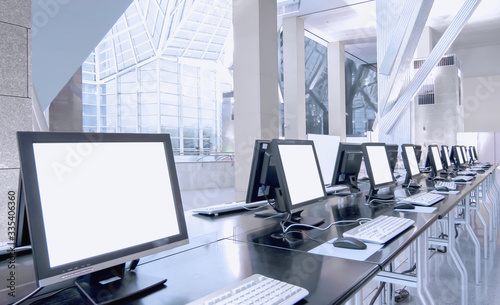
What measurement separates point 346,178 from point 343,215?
3.06ft

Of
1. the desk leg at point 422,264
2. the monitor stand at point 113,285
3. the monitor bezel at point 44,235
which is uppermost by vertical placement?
the monitor bezel at point 44,235

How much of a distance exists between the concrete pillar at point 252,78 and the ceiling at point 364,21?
13.0 feet

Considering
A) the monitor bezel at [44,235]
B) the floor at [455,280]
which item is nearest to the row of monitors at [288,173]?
the monitor bezel at [44,235]

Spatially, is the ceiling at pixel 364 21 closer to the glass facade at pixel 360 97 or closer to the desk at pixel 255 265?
the glass facade at pixel 360 97

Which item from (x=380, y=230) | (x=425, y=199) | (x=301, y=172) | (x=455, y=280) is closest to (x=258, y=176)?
(x=301, y=172)

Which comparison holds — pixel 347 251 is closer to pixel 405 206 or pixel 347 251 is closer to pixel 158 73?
pixel 405 206

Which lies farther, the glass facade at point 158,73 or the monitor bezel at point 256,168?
the glass facade at point 158,73

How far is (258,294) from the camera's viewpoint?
0.93 meters

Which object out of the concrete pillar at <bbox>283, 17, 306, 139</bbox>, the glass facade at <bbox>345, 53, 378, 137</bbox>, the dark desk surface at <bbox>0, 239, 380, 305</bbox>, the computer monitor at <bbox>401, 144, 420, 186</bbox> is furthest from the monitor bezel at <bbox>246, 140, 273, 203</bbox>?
the glass facade at <bbox>345, 53, 378, 137</bbox>

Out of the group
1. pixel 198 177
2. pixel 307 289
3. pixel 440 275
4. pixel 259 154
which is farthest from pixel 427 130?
pixel 307 289

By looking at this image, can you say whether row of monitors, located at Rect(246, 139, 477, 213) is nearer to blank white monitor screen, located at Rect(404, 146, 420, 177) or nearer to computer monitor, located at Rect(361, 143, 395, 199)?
computer monitor, located at Rect(361, 143, 395, 199)

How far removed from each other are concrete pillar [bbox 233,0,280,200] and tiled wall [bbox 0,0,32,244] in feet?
14.0

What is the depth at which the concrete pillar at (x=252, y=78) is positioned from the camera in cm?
656

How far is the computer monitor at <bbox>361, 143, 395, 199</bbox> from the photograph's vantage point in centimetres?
261
